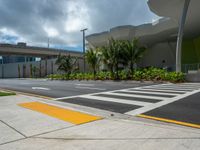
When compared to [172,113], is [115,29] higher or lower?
higher

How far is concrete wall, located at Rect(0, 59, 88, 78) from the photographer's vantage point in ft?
181

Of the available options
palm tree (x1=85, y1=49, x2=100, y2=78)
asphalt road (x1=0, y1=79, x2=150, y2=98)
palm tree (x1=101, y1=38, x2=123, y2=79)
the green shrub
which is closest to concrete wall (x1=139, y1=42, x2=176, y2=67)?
palm tree (x1=85, y1=49, x2=100, y2=78)

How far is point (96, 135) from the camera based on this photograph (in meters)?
4.66

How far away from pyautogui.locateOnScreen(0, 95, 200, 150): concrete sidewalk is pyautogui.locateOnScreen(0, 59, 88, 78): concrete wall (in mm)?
44085

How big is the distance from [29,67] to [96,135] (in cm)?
6052

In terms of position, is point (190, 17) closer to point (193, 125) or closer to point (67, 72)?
point (67, 72)

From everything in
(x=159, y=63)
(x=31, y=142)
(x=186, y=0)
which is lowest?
(x=31, y=142)

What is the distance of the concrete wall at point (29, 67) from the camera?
55.0 m

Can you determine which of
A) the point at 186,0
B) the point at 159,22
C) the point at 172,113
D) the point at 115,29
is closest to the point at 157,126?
the point at 172,113

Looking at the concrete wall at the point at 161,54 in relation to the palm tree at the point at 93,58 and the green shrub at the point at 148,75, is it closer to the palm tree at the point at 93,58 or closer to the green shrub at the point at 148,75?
the palm tree at the point at 93,58

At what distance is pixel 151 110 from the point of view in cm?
734

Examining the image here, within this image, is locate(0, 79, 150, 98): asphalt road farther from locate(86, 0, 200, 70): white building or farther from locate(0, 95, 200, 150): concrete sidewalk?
locate(86, 0, 200, 70): white building

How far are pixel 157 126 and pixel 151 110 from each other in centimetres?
204

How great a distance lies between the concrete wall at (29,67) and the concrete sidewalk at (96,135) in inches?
1736
